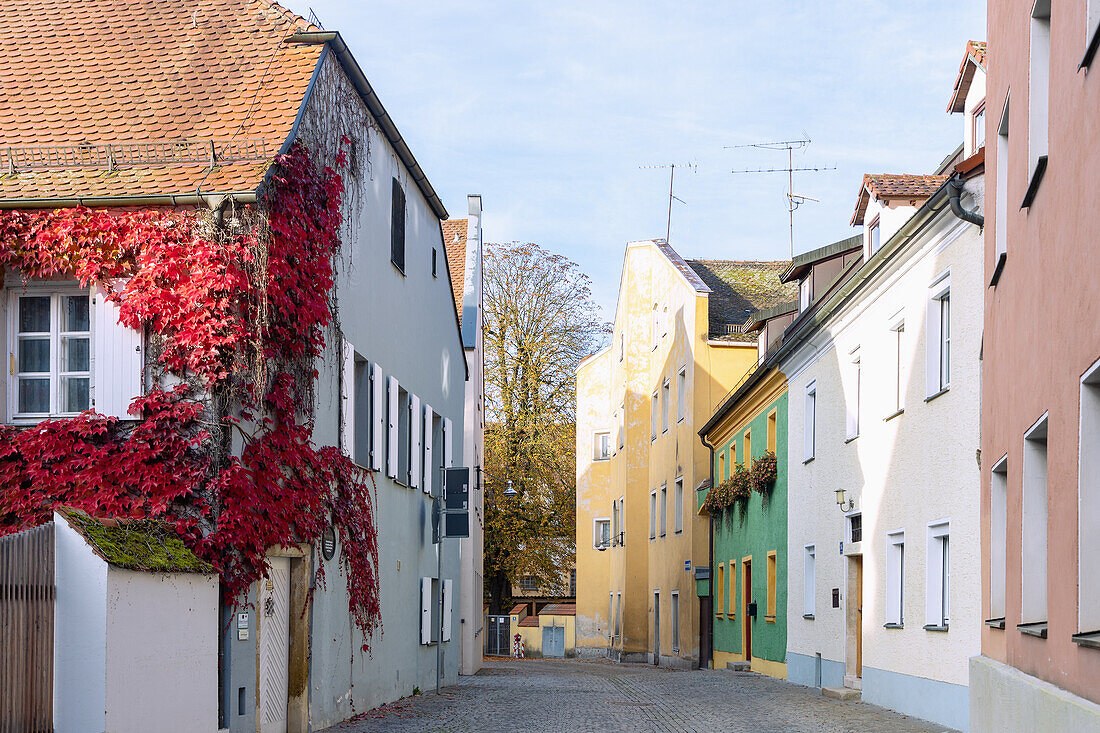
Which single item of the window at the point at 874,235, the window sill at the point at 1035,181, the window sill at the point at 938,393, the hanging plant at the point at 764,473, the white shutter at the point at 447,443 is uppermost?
the window at the point at 874,235

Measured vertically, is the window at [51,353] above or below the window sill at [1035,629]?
above

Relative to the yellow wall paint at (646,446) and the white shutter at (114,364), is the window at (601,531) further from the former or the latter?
the white shutter at (114,364)

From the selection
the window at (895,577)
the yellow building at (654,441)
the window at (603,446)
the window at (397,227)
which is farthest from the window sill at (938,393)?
the window at (603,446)

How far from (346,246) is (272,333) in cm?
315

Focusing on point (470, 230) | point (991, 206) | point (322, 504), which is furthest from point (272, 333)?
point (470, 230)

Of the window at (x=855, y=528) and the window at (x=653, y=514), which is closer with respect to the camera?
the window at (x=855, y=528)

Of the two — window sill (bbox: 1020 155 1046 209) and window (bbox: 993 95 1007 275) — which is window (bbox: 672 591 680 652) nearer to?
window (bbox: 993 95 1007 275)

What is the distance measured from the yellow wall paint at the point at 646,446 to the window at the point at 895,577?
1704cm

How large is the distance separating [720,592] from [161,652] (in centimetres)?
2486

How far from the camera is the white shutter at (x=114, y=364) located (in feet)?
39.0

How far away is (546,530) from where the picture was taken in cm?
4797

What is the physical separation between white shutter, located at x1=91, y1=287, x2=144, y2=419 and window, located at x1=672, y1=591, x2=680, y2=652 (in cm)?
2734

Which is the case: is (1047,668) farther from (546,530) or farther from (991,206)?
(546,530)

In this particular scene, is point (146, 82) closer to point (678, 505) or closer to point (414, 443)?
point (414, 443)
